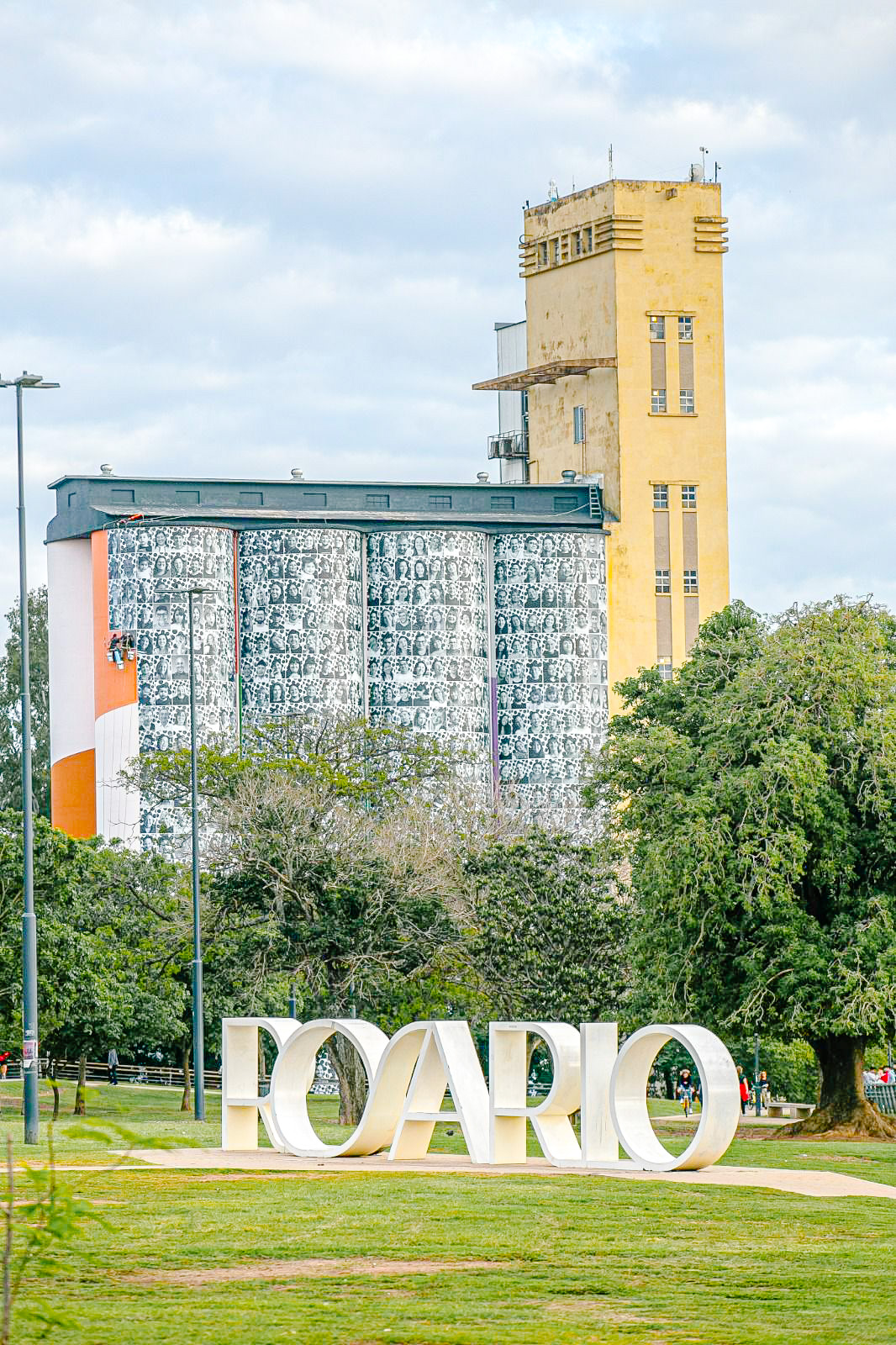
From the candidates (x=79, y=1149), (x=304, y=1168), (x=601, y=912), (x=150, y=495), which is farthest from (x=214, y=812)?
(x=150, y=495)

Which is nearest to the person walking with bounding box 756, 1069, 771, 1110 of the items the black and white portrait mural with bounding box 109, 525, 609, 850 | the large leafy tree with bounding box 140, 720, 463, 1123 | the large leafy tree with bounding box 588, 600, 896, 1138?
the large leafy tree with bounding box 140, 720, 463, 1123

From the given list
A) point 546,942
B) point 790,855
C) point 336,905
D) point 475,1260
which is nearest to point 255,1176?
point 475,1260

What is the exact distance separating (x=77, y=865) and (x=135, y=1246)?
95.0 feet

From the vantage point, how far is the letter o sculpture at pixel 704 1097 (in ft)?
80.2

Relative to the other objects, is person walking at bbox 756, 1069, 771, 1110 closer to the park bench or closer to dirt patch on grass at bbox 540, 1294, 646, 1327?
the park bench

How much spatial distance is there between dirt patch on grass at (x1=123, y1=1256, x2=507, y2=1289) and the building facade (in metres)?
60.6

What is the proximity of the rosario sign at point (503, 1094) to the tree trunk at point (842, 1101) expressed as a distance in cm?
1152

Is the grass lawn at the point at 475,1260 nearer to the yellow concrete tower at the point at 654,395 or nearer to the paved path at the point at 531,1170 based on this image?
the paved path at the point at 531,1170

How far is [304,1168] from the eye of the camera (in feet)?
83.8

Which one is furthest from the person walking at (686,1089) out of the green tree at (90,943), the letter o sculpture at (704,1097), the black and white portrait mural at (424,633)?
the letter o sculpture at (704,1097)

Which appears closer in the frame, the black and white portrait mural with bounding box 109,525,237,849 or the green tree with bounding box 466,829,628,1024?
the green tree with bounding box 466,829,628,1024

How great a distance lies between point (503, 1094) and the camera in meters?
26.0

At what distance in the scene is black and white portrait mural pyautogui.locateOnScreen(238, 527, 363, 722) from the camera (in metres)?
80.6

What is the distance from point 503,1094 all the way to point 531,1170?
122 centimetres
